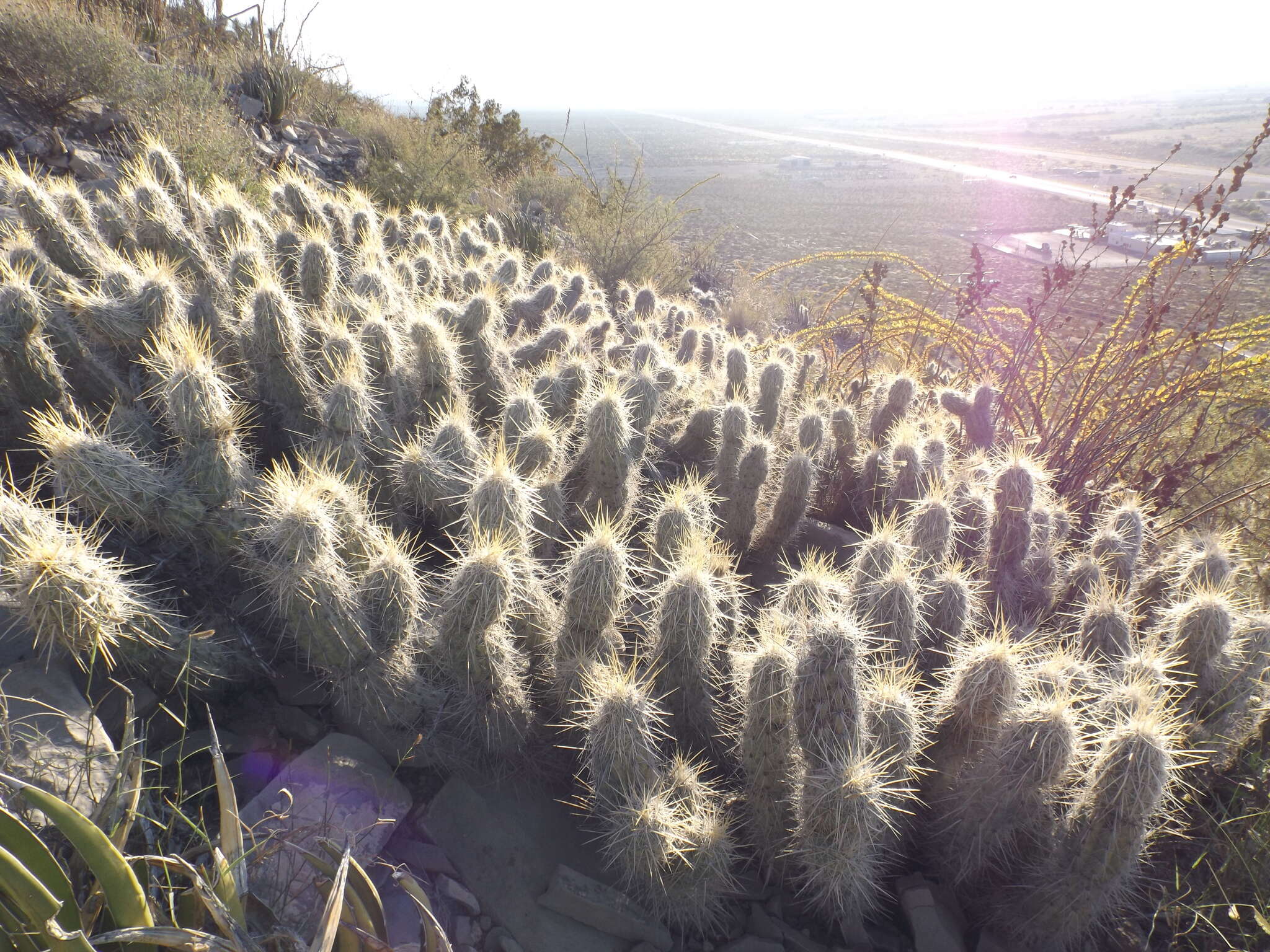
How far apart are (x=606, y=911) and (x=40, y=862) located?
1.46m

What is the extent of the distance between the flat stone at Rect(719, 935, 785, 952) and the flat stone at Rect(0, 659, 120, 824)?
1.85 m

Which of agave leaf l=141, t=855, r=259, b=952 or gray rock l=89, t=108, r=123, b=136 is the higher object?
gray rock l=89, t=108, r=123, b=136

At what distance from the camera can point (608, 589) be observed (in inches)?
94.2

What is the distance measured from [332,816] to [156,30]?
14.2 metres

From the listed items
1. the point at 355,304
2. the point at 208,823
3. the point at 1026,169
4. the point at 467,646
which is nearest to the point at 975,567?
the point at 467,646

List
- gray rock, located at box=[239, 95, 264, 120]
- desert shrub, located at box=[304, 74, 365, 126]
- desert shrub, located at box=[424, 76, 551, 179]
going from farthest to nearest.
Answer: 1. desert shrub, located at box=[424, 76, 551, 179]
2. desert shrub, located at box=[304, 74, 365, 126]
3. gray rock, located at box=[239, 95, 264, 120]

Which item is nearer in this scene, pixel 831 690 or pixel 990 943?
pixel 831 690

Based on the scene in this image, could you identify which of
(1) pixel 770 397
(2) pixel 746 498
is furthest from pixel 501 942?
(1) pixel 770 397

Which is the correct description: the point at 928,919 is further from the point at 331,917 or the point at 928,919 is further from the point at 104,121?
the point at 104,121

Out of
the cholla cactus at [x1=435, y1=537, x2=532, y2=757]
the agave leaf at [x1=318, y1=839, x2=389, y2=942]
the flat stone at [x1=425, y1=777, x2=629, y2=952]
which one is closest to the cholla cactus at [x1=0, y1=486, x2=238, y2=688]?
the agave leaf at [x1=318, y1=839, x2=389, y2=942]

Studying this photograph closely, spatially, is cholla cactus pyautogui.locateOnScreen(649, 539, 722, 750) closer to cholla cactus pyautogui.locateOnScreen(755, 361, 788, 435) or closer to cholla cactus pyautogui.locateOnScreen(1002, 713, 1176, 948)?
cholla cactus pyautogui.locateOnScreen(1002, 713, 1176, 948)

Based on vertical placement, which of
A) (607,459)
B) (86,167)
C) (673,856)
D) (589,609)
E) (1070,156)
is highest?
(1070,156)

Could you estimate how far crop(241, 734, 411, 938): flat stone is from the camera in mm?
1809

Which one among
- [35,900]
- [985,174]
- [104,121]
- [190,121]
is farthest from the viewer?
[985,174]
